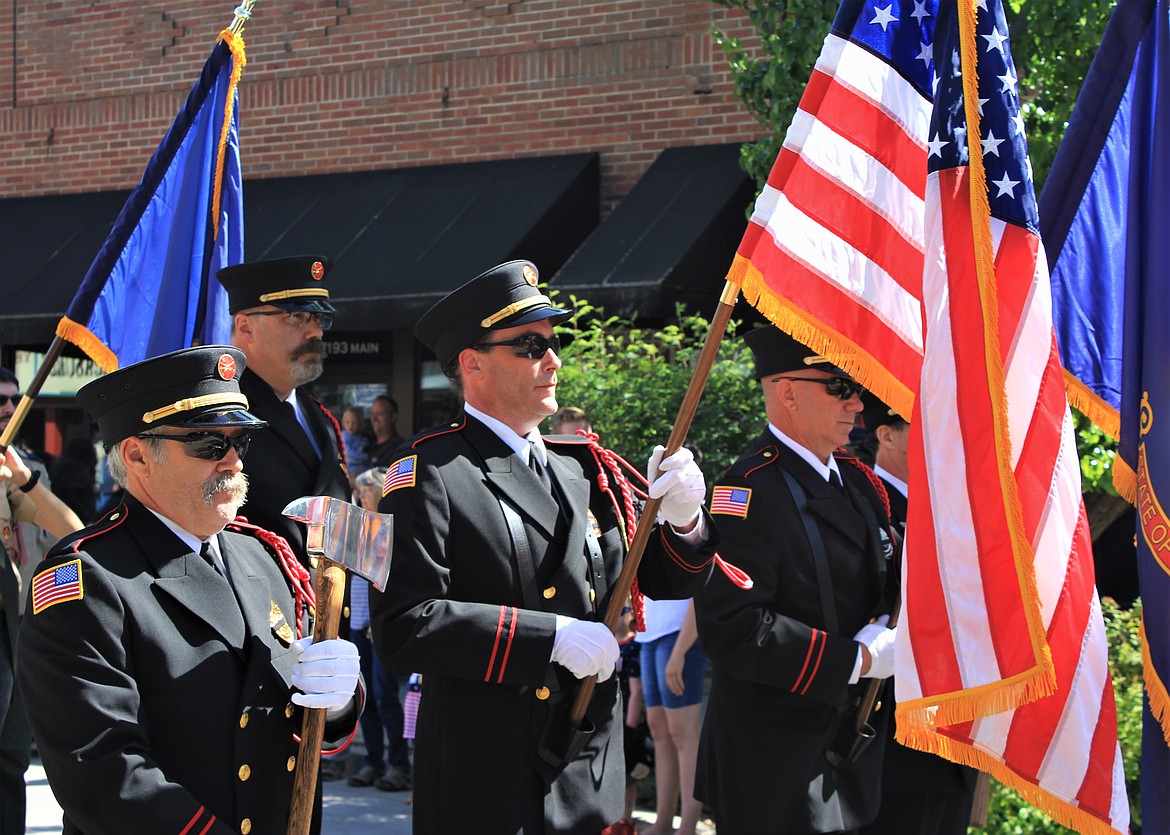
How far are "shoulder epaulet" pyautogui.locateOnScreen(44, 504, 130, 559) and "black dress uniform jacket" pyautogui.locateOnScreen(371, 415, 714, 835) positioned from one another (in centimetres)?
76

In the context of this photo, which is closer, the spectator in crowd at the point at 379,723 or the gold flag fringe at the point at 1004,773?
the gold flag fringe at the point at 1004,773

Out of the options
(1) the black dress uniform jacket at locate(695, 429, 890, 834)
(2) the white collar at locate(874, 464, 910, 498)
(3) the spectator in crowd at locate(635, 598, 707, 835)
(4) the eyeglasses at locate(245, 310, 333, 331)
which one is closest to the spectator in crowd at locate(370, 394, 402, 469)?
(3) the spectator in crowd at locate(635, 598, 707, 835)

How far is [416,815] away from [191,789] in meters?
0.92

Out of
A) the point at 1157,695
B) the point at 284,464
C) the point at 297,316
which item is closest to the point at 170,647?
the point at 284,464

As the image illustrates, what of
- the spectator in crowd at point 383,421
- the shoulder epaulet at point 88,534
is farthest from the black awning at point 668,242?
the shoulder epaulet at point 88,534

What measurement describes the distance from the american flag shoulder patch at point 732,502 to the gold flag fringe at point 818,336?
58cm

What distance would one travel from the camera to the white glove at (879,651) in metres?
4.12

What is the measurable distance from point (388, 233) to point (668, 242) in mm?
2328

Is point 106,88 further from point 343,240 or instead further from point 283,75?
point 343,240

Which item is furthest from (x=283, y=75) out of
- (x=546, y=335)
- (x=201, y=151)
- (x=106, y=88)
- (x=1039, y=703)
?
(x=1039, y=703)

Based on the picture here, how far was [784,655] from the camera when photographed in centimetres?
403

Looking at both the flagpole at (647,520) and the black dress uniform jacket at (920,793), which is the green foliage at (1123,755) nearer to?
the black dress uniform jacket at (920,793)

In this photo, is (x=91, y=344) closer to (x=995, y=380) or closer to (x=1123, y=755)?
(x=995, y=380)

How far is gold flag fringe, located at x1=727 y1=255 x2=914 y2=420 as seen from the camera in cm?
370
